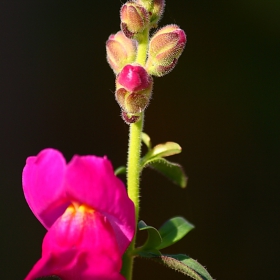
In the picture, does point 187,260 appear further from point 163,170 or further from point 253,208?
point 253,208

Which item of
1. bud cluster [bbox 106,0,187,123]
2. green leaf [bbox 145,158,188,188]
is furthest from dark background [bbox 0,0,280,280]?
bud cluster [bbox 106,0,187,123]

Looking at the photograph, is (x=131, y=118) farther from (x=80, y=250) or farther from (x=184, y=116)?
(x=184, y=116)

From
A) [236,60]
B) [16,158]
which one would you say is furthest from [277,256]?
[16,158]

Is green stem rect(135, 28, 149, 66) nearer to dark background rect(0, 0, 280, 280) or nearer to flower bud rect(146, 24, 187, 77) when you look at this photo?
flower bud rect(146, 24, 187, 77)

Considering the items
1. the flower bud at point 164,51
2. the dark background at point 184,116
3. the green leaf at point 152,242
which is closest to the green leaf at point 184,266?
the green leaf at point 152,242

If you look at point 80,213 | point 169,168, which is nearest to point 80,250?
point 80,213
